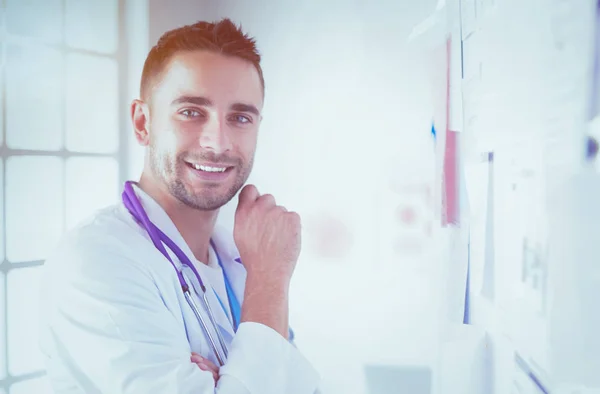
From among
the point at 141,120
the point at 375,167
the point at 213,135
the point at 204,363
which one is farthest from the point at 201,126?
the point at 204,363

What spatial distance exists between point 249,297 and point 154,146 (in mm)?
451

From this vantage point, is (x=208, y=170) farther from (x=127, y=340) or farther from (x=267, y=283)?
(x=127, y=340)

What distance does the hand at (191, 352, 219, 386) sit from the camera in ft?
3.12

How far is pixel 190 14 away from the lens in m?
1.28

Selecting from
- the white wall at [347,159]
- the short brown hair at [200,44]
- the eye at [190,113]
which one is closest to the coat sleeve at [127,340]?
the white wall at [347,159]

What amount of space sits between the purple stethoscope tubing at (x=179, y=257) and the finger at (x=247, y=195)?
0.71 feet

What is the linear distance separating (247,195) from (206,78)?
30cm

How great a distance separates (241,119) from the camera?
121 centimetres

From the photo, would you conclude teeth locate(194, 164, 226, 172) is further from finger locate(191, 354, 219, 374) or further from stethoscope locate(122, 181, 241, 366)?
finger locate(191, 354, 219, 374)

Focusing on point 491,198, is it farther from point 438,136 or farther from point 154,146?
point 154,146

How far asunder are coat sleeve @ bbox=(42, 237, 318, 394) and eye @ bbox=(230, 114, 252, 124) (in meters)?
0.42

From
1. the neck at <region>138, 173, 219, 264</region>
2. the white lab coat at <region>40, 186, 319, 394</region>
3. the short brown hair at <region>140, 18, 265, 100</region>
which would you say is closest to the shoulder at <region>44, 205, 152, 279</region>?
the white lab coat at <region>40, 186, 319, 394</region>

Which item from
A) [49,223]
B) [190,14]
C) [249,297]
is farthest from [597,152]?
[49,223]

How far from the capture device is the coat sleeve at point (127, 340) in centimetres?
88
